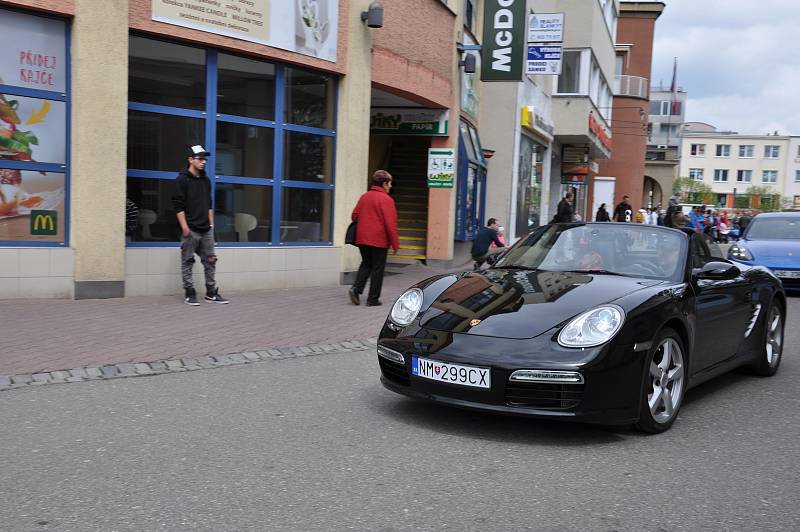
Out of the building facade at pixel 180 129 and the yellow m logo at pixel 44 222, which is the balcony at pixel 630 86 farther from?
the yellow m logo at pixel 44 222

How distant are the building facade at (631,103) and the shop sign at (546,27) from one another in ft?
→ 70.3

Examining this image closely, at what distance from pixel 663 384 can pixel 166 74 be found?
25.4 ft

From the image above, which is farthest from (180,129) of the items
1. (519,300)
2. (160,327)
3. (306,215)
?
(519,300)

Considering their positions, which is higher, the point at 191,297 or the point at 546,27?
the point at 546,27

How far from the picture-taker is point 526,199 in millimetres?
25203

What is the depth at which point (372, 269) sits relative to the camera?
1055 cm

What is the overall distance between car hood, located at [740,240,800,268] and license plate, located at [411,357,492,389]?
1043 centimetres

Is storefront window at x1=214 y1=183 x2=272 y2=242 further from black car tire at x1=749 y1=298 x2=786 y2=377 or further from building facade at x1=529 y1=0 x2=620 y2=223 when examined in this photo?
building facade at x1=529 y1=0 x2=620 y2=223

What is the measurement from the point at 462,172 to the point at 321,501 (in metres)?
14.4

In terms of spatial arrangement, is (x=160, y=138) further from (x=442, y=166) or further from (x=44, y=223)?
(x=442, y=166)

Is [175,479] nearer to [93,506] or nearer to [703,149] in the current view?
[93,506]

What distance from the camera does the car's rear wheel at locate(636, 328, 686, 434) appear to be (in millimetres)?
4902

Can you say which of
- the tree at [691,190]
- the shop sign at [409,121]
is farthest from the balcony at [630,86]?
the tree at [691,190]

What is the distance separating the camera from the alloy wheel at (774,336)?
23.2ft
